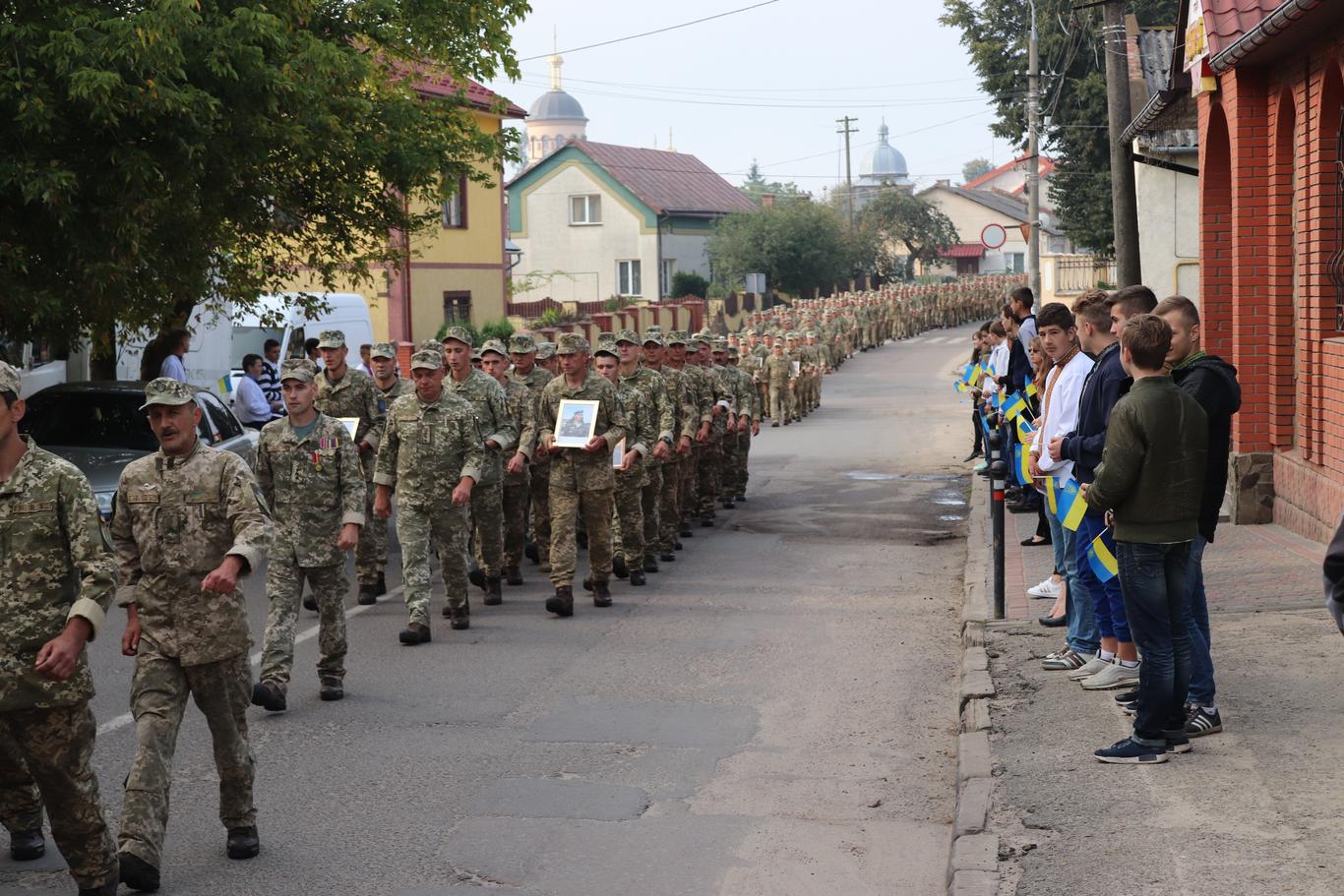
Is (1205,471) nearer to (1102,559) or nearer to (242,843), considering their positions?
(1102,559)

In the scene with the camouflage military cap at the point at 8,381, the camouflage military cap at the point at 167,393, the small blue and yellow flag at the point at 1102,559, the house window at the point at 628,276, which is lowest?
the small blue and yellow flag at the point at 1102,559

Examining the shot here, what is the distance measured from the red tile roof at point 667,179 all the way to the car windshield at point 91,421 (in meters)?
57.6

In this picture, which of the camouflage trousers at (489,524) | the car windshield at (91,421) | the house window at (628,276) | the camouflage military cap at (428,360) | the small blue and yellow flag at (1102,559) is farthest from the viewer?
the house window at (628,276)

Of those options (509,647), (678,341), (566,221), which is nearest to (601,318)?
(566,221)

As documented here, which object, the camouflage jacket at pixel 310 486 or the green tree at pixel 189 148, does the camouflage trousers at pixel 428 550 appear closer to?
the camouflage jacket at pixel 310 486

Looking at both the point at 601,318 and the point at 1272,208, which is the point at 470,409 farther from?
the point at 601,318

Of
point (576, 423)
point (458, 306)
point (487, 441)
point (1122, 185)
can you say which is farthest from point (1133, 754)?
point (458, 306)

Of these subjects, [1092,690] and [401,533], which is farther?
[401,533]

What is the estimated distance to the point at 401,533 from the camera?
11.1m

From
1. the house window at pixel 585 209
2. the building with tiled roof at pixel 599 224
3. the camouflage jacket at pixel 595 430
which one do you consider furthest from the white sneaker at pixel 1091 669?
the house window at pixel 585 209

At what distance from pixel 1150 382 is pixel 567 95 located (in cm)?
15368

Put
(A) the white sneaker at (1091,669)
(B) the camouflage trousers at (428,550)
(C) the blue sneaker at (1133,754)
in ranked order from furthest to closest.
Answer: (B) the camouflage trousers at (428,550), (A) the white sneaker at (1091,669), (C) the blue sneaker at (1133,754)

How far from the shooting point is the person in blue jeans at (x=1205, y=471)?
7.44 meters

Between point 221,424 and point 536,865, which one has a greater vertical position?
point 221,424
